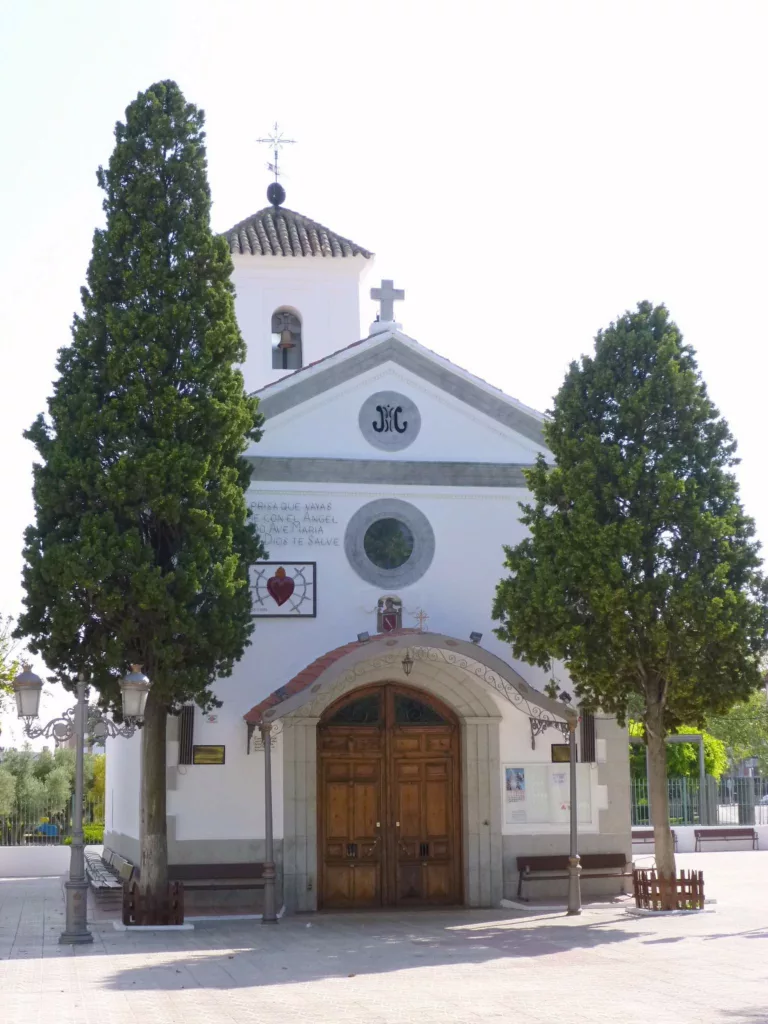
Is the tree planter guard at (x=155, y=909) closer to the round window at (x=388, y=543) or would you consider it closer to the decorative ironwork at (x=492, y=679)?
the decorative ironwork at (x=492, y=679)

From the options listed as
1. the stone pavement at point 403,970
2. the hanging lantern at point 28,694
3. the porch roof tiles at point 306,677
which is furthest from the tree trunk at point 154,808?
the hanging lantern at point 28,694

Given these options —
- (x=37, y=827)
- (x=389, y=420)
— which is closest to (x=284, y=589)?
(x=389, y=420)

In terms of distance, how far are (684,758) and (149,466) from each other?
91.7ft

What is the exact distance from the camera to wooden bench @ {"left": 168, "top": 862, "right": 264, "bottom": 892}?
17.3 metres

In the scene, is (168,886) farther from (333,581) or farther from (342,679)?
(333,581)

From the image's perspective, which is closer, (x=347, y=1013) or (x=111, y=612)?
(x=347, y=1013)

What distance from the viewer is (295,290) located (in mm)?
27000

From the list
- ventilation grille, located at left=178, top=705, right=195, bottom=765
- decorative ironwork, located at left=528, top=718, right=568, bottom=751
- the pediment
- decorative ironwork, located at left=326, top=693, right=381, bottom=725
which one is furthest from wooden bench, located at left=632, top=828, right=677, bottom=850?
ventilation grille, located at left=178, top=705, right=195, bottom=765

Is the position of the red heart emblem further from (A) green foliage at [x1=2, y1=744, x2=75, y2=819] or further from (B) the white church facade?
(A) green foliage at [x1=2, y1=744, x2=75, y2=819]

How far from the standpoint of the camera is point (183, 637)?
16.0 meters

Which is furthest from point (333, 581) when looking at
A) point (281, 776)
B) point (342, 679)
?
point (281, 776)

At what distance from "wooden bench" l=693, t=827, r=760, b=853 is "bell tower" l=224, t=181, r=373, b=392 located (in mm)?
14632

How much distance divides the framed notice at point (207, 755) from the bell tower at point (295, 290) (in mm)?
9902

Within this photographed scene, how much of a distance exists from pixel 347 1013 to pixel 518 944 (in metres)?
4.60
